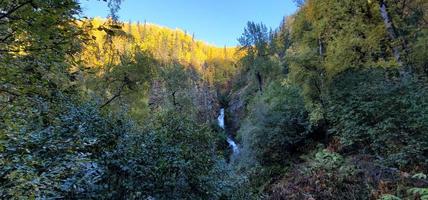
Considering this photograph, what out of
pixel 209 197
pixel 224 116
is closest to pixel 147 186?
pixel 209 197

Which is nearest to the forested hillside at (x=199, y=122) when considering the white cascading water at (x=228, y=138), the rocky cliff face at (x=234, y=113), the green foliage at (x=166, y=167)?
the green foliage at (x=166, y=167)

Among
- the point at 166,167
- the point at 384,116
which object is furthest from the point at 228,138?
the point at 166,167

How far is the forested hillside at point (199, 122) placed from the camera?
2.79 meters

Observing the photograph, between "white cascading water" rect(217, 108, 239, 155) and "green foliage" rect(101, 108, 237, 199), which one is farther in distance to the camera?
"white cascading water" rect(217, 108, 239, 155)

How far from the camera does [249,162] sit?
46.3ft

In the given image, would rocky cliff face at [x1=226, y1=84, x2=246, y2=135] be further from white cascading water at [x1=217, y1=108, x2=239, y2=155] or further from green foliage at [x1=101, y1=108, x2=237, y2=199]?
green foliage at [x1=101, y1=108, x2=237, y2=199]

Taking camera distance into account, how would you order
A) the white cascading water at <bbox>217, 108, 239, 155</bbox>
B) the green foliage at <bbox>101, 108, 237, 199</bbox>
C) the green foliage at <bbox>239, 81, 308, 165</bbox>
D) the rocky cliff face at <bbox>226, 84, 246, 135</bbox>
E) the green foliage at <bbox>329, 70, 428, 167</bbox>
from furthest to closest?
the rocky cliff face at <bbox>226, 84, 246, 135</bbox> < the white cascading water at <bbox>217, 108, 239, 155</bbox> < the green foliage at <bbox>239, 81, 308, 165</bbox> < the green foliage at <bbox>329, 70, 428, 167</bbox> < the green foliage at <bbox>101, 108, 237, 199</bbox>

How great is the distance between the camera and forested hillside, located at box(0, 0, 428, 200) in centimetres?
279

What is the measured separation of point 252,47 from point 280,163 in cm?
2397

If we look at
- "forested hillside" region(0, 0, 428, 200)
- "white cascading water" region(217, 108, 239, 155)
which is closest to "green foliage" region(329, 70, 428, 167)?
"forested hillside" region(0, 0, 428, 200)

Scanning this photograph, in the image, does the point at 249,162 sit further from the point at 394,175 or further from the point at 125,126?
the point at 125,126

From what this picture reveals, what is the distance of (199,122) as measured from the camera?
10.1 metres

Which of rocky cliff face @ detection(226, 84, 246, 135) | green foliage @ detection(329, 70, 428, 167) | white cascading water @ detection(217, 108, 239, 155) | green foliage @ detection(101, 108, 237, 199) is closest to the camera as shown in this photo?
green foliage @ detection(101, 108, 237, 199)

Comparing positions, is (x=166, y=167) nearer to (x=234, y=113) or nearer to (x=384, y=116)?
(x=384, y=116)
